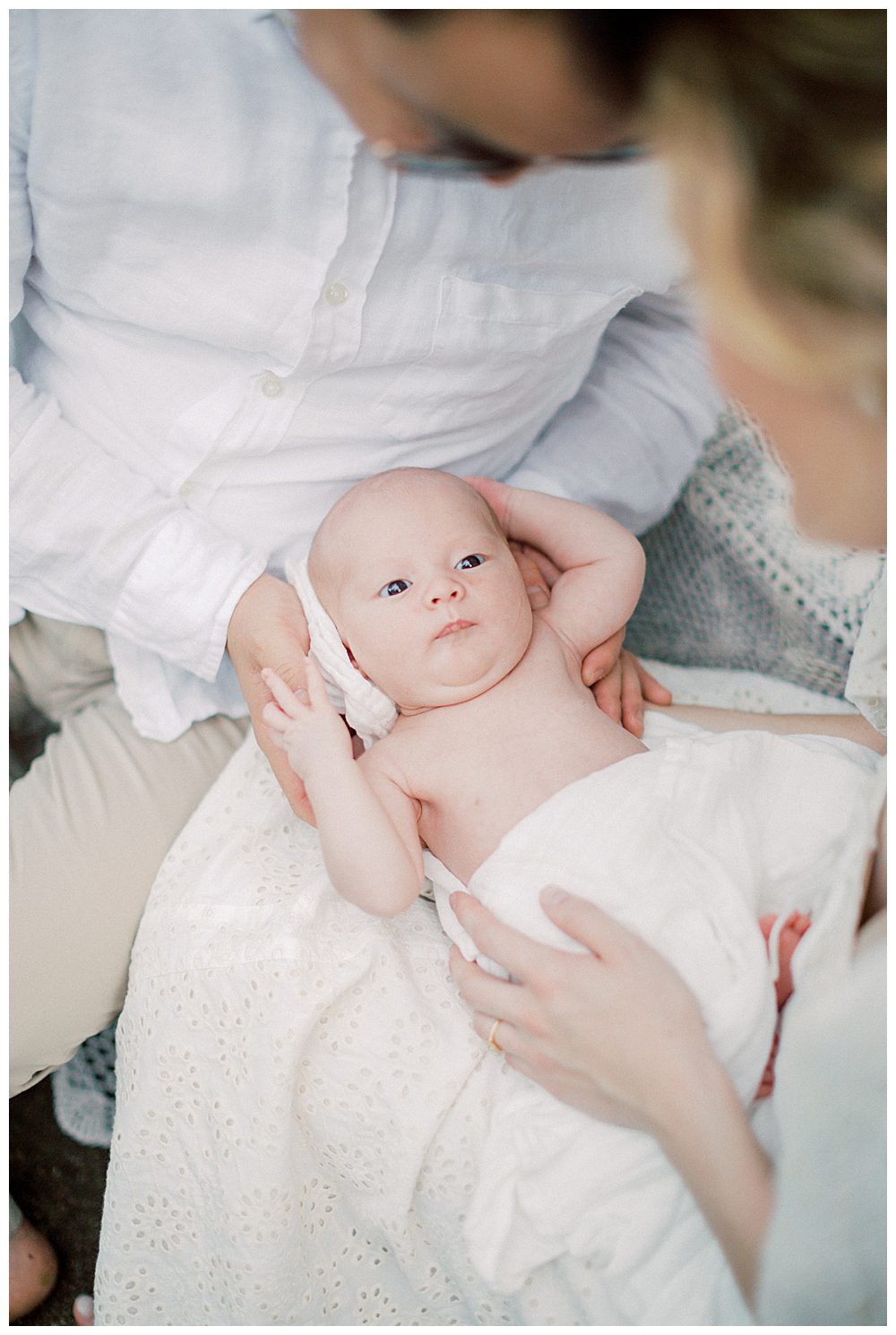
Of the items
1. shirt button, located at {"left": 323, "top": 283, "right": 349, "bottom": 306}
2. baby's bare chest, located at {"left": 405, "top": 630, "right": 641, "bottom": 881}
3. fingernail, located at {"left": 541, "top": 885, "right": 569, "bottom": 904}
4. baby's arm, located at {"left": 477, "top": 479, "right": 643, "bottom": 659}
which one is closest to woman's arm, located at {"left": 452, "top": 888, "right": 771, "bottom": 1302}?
fingernail, located at {"left": 541, "top": 885, "right": 569, "bottom": 904}

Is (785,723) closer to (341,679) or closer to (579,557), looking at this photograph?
(579,557)

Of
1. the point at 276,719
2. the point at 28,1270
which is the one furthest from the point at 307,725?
the point at 28,1270

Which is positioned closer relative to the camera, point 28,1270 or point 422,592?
point 422,592

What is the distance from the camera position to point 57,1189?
53.4 inches

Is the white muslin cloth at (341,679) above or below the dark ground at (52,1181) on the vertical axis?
above

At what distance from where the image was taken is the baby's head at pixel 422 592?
0.94 meters

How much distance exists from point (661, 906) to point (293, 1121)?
394 mm

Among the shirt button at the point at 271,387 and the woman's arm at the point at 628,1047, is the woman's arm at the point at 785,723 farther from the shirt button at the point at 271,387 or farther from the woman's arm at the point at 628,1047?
the shirt button at the point at 271,387

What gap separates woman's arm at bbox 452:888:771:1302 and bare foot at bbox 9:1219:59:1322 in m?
0.80

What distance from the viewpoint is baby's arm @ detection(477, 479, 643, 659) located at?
1.07 metres

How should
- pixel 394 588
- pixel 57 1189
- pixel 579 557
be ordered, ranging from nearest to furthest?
pixel 394 588, pixel 579 557, pixel 57 1189

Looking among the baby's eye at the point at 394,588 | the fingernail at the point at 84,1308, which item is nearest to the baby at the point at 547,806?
the baby's eye at the point at 394,588

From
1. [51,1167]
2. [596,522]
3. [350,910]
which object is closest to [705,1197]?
[350,910]

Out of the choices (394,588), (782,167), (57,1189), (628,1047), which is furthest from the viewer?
(57,1189)
